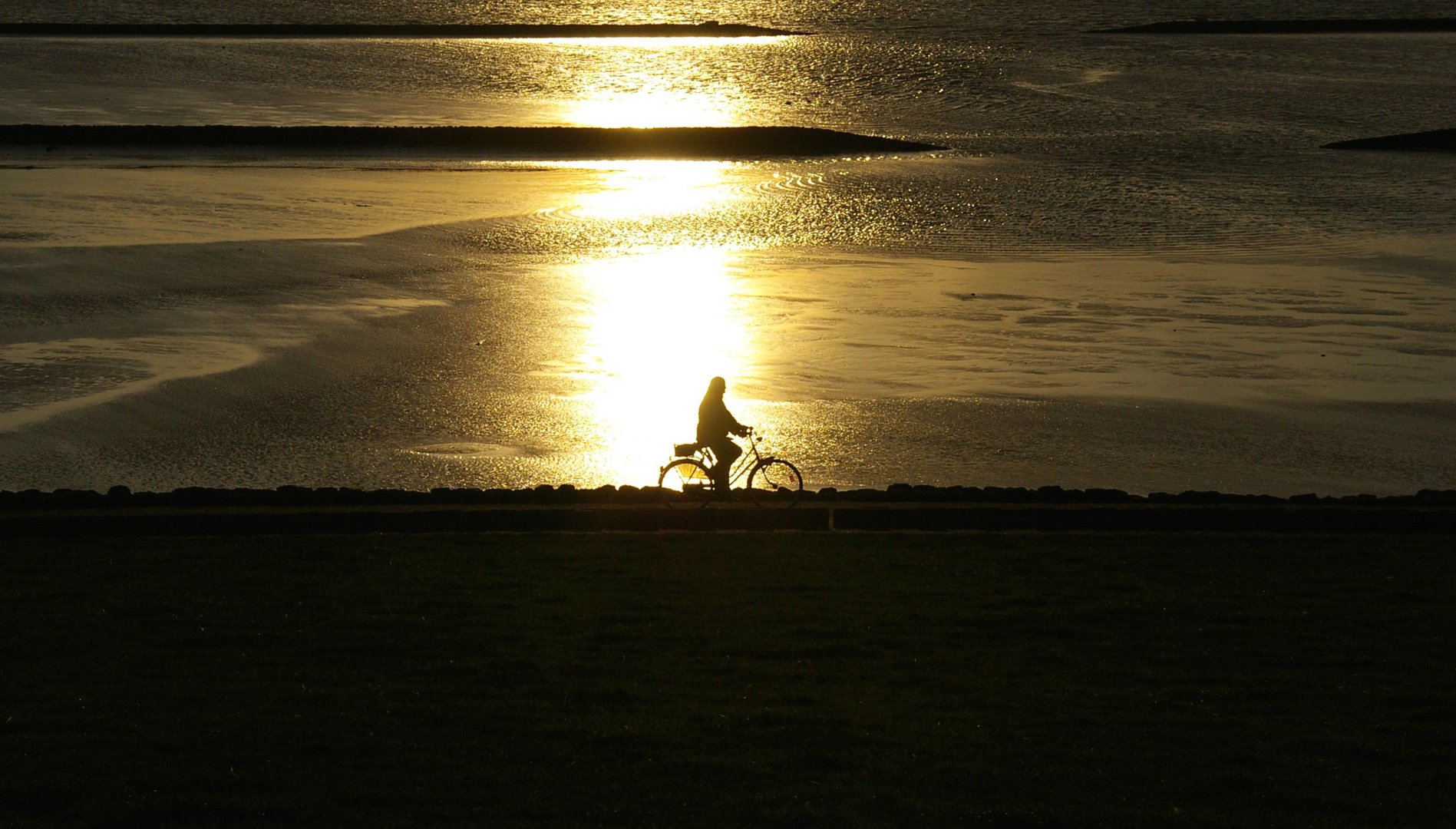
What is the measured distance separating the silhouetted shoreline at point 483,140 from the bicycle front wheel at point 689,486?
24.6 m

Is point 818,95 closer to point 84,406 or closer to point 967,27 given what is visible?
point 967,27

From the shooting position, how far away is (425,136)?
119 feet

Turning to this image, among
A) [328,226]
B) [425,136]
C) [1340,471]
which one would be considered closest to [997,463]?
[1340,471]

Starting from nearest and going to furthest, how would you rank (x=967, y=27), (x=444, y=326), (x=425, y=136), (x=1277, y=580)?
(x=1277, y=580), (x=444, y=326), (x=425, y=136), (x=967, y=27)

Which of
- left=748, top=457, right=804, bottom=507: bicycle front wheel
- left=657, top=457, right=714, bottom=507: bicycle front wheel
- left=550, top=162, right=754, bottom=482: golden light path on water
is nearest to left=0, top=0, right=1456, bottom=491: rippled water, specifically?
left=550, top=162, right=754, bottom=482: golden light path on water

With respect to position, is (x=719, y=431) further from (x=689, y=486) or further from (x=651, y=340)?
(x=651, y=340)

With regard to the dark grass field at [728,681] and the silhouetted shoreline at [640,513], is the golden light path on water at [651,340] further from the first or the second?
the dark grass field at [728,681]

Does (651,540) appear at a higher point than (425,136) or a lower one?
lower

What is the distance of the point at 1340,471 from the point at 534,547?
5.73 meters

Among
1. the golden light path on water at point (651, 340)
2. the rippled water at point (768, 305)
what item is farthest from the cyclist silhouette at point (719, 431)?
the golden light path on water at point (651, 340)

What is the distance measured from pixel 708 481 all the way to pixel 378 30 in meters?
58.8

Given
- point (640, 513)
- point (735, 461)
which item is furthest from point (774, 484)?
point (640, 513)

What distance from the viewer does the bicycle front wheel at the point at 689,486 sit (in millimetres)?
10273

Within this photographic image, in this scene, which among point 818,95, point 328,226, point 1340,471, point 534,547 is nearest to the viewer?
point 534,547
